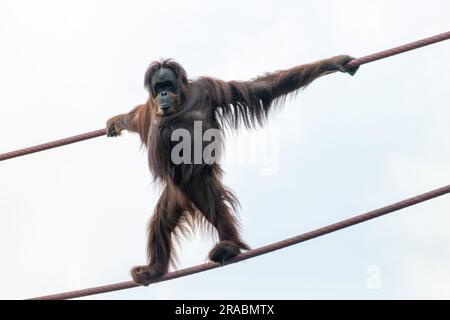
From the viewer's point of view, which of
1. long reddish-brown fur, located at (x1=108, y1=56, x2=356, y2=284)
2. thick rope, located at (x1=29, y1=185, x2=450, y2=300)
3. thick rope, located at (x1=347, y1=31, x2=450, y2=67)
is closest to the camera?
thick rope, located at (x1=29, y1=185, x2=450, y2=300)

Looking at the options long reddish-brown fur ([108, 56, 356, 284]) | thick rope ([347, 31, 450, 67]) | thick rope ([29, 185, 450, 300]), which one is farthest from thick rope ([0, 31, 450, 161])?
thick rope ([29, 185, 450, 300])

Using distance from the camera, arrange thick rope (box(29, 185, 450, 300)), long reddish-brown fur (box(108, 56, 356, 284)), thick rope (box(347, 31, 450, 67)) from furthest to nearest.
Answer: long reddish-brown fur (box(108, 56, 356, 284))
thick rope (box(347, 31, 450, 67))
thick rope (box(29, 185, 450, 300))

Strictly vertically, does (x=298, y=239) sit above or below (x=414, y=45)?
below

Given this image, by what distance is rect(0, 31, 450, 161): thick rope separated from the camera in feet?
27.7

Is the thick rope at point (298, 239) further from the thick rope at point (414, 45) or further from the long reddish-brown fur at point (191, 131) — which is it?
the thick rope at point (414, 45)

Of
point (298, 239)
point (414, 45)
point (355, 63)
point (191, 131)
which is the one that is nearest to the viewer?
point (298, 239)

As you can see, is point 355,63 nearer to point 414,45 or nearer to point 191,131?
point 414,45

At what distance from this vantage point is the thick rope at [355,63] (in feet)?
27.7

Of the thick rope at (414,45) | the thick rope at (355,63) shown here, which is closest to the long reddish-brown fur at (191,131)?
the thick rope at (355,63)

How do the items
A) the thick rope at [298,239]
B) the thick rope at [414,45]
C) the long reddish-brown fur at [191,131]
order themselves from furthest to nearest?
1. the long reddish-brown fur at [191,131]
2. the thick rope at [414,45]
3. the thick rope at [298,239]

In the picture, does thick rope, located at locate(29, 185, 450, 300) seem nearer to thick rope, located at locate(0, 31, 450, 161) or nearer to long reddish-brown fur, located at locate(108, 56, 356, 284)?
long reddish-brown fur, located at locate(108, 56, 356, 284)

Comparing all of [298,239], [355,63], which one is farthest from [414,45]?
[298,239]

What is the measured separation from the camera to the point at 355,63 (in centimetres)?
893

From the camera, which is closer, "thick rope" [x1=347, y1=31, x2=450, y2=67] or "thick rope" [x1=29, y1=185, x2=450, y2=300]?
"thick rope" [x1=29, y1=185, x2=450, y2=300]
